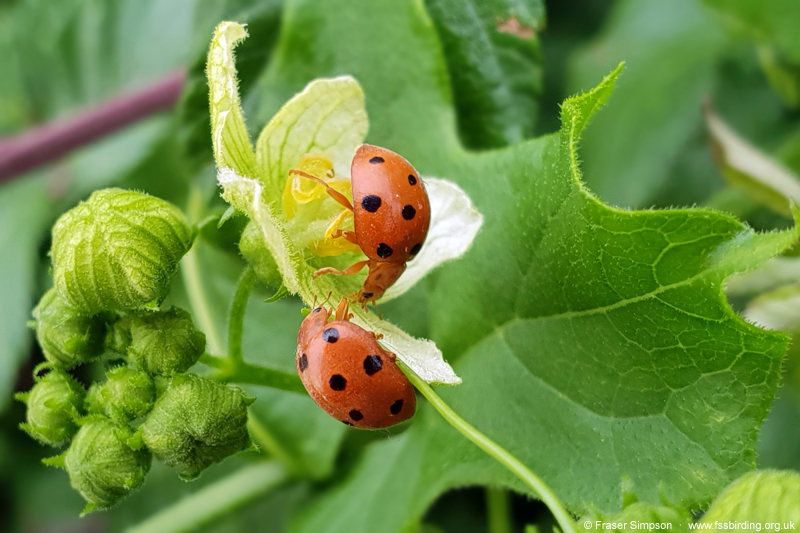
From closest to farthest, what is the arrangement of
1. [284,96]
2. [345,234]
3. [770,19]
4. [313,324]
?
[313,324]
[345,234]
[284,96]
[770,19]

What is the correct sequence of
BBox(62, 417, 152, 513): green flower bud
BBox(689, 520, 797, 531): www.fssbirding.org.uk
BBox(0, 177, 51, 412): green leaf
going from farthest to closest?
BBox(0, 177, 51, 412): green leaf → BBox(62, 417, 152, 513): green flower bud → BBox(689, 520, 797, 531): www.fssbirding.org.uk

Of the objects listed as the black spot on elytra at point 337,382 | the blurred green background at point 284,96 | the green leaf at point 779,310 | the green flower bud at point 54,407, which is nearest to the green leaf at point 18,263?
the blurred green background at point 284,96

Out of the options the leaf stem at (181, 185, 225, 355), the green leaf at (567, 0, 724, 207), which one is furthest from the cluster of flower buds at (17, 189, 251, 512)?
the green leaf at (567, 0, 724, 207)

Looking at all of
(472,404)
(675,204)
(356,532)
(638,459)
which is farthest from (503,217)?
(675,204)

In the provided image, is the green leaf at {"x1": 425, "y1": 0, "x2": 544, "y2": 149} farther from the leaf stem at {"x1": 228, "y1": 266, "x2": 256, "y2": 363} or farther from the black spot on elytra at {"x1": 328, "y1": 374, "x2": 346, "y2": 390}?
the black spot on elytra at {"x1": 328, "y1": 374, "x2": 346, "y2": 390}

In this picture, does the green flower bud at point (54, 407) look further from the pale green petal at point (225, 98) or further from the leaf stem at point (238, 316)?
the pale green petal at point (225, 98)

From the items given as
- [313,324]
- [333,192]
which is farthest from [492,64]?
[313,324]

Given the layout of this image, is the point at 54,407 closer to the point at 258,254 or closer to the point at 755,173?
the point at 258,254
